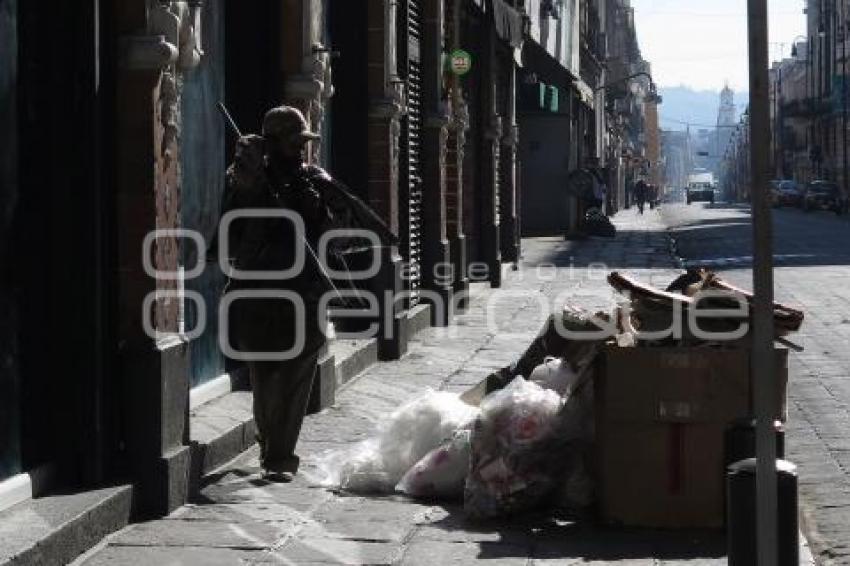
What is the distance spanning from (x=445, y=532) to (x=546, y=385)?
45.4 inches

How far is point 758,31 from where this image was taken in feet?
15.9

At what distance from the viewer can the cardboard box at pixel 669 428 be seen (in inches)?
278

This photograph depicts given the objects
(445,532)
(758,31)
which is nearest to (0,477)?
(445,532)

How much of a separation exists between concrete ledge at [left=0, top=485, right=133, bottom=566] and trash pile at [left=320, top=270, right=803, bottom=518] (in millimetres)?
1469

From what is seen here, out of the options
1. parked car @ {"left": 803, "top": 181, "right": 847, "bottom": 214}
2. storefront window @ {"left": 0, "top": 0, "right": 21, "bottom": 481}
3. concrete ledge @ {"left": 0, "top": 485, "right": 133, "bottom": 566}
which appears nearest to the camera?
concrete ledge @ {"left": 0, "top": 485, "right": 133, "bottom": 566}

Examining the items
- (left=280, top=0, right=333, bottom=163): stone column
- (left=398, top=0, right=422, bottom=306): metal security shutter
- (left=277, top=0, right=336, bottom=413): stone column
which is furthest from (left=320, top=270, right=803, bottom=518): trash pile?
(left=398, top=0, right=422, bottom=306): metal security shutter

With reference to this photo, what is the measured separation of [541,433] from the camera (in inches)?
290

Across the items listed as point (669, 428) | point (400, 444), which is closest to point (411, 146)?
point (400, 444)

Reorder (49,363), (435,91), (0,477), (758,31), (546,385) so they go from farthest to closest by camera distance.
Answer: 1. (435,91)
2. (546,385)
3. (49,363)
4. (0,477)
5. (758,31)

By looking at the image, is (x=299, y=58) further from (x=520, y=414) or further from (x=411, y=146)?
(x=411, y=146)

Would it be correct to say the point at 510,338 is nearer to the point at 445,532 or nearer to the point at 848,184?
the point at 445,532

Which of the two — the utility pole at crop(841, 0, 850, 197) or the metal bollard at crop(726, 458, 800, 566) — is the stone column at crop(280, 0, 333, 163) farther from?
the utility pole at crop(841, 0, 850, 197)

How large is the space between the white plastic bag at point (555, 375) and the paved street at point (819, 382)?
1209 mm

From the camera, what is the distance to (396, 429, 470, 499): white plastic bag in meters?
7.77
